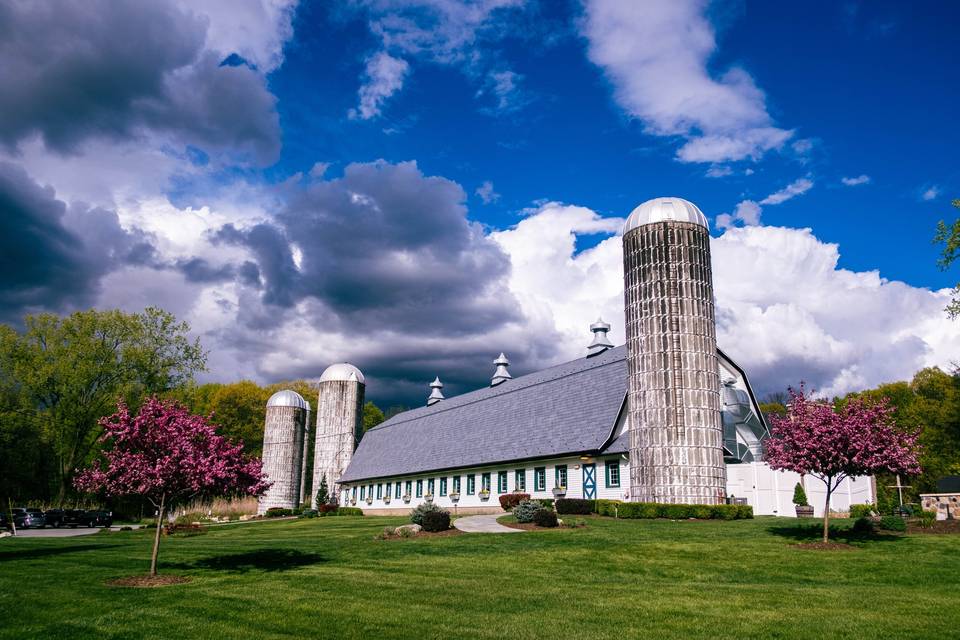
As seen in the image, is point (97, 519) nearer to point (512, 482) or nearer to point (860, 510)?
point (512, 482)

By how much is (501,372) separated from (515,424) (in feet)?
50.4

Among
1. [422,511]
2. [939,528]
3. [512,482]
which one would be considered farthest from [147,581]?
[512,482]

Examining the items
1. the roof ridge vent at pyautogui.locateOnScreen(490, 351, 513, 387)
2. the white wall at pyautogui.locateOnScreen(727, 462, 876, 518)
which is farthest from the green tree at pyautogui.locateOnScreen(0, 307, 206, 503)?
the white wall at pyautogui.locateOnScreen(727, 462, 876, 518)

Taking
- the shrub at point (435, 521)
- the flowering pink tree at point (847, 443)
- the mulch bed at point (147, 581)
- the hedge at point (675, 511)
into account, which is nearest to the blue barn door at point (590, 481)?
the hedge at point (675, 511)

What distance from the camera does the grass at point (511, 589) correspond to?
36.0ft

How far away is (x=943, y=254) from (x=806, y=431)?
1193cm

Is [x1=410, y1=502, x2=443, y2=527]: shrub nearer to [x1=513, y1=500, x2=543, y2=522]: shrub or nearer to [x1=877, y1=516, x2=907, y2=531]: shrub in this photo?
[x1=513, y1=500, x2=543, y2=522]: shrub

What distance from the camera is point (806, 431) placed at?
67.0ft

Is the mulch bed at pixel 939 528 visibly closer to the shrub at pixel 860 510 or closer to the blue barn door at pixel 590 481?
the shrub at pixel 860 510

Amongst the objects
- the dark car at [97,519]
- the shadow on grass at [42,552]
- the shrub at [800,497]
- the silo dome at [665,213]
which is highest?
the silo dome at [665,213]

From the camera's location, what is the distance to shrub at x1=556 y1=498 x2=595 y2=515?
31641 mm

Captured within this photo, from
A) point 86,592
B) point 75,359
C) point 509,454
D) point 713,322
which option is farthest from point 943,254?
point 75,359

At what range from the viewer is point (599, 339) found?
47.4 meters

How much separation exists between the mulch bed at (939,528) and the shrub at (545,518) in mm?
11593
